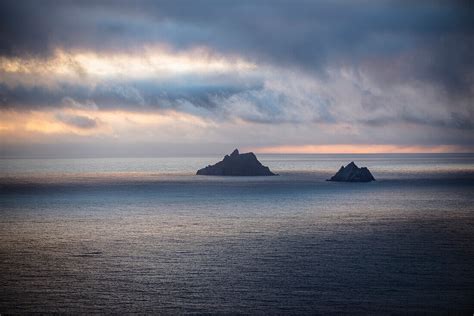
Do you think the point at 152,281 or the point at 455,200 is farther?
the point at 455,200

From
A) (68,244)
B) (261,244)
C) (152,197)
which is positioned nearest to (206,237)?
(261,244)

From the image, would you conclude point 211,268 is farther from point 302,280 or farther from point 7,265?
point 7,265

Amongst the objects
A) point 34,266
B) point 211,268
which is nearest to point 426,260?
point 211,268

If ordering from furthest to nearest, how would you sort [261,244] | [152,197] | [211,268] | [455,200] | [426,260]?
[152,197] < [455,200] < [261,244] < [426,260] < [211,268]

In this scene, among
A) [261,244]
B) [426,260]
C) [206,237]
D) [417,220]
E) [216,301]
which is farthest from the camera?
[417,220]

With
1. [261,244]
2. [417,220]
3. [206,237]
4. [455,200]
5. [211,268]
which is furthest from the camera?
[455,200]

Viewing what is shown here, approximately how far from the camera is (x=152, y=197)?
521 ft

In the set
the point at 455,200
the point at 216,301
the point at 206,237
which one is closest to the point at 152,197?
the point at 206,237

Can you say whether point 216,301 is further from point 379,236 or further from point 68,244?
point 379,236

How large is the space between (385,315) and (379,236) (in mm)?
39773

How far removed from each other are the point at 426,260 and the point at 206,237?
111ft

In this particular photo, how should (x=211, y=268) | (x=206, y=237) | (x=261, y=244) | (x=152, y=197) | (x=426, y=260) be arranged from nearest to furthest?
1. (x=211, y=268)
2. (x=426, y=260)
3. (x=261, y=244)
4. (x=206, y=237)
5. (x=152, y=197)

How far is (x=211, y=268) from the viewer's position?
61250 mm

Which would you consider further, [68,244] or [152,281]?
[68,244]
